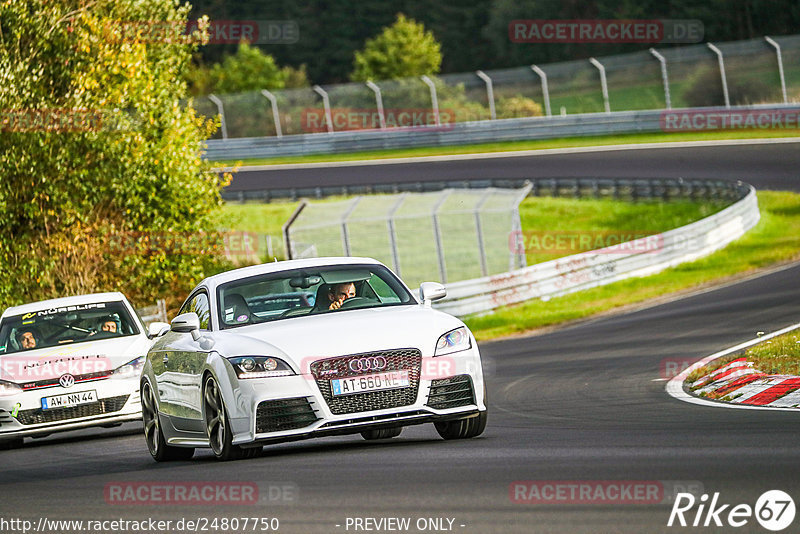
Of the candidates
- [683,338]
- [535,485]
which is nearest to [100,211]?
[683,338]

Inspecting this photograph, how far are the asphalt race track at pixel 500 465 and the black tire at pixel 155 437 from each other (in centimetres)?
17

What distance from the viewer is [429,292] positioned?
1037 centimetres

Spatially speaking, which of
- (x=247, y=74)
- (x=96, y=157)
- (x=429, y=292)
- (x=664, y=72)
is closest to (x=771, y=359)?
(x=429, y=292)

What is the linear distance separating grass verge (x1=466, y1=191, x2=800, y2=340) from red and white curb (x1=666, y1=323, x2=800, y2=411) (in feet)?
34.3

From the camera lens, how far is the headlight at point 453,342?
948cm

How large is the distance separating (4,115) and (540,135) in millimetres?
27302

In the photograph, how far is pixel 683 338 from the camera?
18312 millimetres

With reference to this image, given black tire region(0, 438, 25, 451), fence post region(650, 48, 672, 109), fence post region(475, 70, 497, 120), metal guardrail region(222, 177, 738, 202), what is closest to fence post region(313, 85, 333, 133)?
fence post region(475, 70, 497, 120)

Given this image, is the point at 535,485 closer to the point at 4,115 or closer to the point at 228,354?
the point at 228,354

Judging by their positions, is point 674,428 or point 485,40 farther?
point 485,40

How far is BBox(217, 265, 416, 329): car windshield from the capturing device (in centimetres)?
1023
